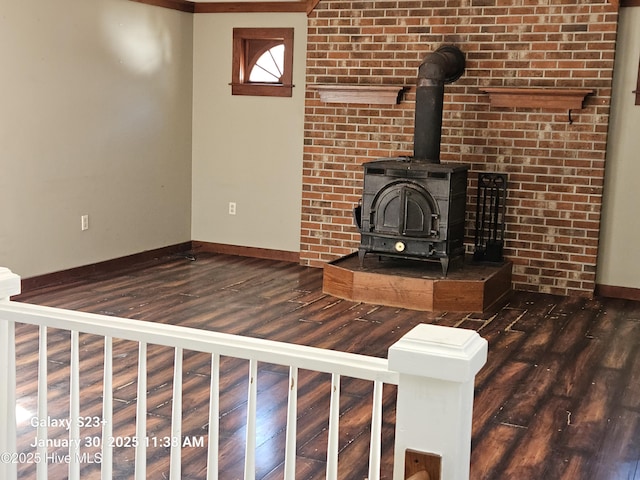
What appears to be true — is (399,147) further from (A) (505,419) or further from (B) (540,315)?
(A) (505,419)

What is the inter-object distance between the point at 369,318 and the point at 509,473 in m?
2.30

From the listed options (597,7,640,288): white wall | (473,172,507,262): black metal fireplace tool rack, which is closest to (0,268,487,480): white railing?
(473,172,507,262): black metal fireplace tool rack

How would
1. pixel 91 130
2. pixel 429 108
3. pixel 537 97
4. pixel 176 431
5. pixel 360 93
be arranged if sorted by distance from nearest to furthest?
1. pixel 176 431
2. pixel 429 108
3. pixel 537 97
4. pixel 91 130
5. pixel 360 93

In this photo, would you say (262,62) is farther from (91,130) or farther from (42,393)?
(42,393)

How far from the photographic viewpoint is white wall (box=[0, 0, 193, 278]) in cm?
544

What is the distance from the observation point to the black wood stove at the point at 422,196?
5484mm

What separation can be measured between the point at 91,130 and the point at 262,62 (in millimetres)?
1713

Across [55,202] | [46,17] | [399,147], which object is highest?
[46,17]

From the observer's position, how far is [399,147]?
Answer: 647 cm

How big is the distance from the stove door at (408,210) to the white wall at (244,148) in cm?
152

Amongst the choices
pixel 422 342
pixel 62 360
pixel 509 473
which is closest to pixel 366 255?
pixel 62 360

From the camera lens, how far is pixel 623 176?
5.93 m

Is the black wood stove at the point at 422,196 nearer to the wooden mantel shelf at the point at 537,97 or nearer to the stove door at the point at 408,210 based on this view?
the stove door at the point at 408,210

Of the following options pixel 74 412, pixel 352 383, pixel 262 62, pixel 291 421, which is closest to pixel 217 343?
pixel 291 421
